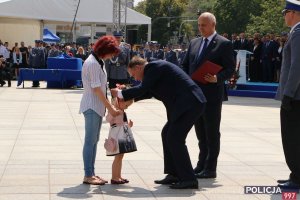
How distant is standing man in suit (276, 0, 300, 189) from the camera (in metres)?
7.18

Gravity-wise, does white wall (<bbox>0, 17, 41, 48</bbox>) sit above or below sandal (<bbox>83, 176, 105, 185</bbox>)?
above

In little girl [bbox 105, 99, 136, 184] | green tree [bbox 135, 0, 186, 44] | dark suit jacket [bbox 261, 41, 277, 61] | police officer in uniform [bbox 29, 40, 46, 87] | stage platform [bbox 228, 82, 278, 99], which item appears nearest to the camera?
little girl [bbox 105, 99, 136, 184]

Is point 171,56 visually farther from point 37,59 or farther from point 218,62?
point 218,62

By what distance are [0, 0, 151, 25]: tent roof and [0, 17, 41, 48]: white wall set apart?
1.38 metres

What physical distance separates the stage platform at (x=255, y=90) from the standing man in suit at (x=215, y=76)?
15239 millimetres

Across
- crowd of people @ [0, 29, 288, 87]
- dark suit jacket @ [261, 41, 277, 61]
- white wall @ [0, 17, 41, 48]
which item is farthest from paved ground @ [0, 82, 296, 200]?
white wall @ [0, 17, 41, 48]

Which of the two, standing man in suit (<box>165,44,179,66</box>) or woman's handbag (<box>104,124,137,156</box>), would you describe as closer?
woman's handbag (<box>104,124,137,156</box>)

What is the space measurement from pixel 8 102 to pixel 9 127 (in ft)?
20.8

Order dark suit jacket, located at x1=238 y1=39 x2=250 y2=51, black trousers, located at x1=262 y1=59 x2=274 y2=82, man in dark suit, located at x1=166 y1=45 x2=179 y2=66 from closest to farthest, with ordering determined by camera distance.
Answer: black trousers, located at x1=262 y1=59 x2=274 y2=82 < dark suit jacket, located at x1=238 y1=39 x2=250 y2=51 < man in dark suit, located at x1=166 y1=45 x2=179 y2=66

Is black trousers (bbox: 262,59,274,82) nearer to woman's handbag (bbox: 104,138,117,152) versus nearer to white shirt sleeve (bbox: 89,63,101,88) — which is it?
woman's handbag (bbox: 104,138,117,152)

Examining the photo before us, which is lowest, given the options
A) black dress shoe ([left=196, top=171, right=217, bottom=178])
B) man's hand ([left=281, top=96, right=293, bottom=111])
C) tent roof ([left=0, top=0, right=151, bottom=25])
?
black dress shoe ([left=196, top=171, right=217, bottom=178])

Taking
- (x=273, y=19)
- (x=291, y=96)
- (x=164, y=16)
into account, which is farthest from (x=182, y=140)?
(x=164, y=16)

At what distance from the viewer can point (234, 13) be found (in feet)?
278

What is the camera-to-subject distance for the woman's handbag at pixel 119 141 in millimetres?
7750
